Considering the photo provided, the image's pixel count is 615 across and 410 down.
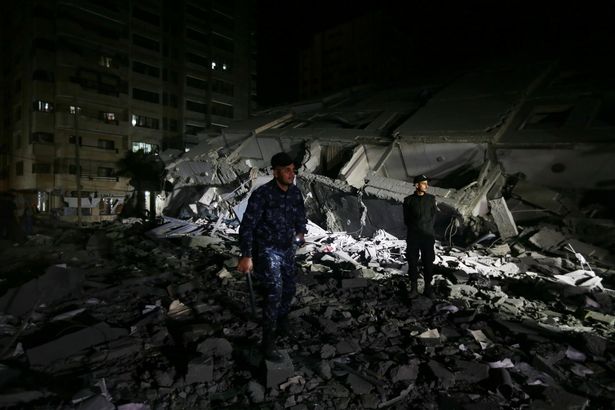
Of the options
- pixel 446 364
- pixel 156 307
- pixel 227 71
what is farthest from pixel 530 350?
pixel 227 71

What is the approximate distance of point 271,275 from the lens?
3.28 meters

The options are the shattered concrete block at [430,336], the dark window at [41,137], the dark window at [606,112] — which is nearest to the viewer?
the shattered concrete block at [430,336]

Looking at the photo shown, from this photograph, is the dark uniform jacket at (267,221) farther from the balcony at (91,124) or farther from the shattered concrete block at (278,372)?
the balcony at (91,124)

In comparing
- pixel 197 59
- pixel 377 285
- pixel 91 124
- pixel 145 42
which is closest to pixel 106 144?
pixel 91 124

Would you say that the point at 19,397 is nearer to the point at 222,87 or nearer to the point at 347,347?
the point at 347,347

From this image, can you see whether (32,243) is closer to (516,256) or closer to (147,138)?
(516,256)

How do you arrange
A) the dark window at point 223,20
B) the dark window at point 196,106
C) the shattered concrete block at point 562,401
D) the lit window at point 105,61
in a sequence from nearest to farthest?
the shattered concrete block at point 562,401 → the lit window at point 105,61 → the dark window at point 196,106 → the dark window at point 223,20

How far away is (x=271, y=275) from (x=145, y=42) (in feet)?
135

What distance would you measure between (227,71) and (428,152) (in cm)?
4001

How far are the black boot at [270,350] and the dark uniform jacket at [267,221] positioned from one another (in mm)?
744

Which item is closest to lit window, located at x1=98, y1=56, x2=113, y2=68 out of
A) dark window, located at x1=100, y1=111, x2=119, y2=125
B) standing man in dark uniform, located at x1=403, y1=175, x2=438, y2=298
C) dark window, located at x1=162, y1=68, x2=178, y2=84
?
dark window, located at x1=100, y1=111, x2=119, y2=125

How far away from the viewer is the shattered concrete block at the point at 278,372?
2788mm

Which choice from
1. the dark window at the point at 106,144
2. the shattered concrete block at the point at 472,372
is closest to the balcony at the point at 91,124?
the dark window at the point at 106,144

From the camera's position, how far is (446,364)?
319 cm
